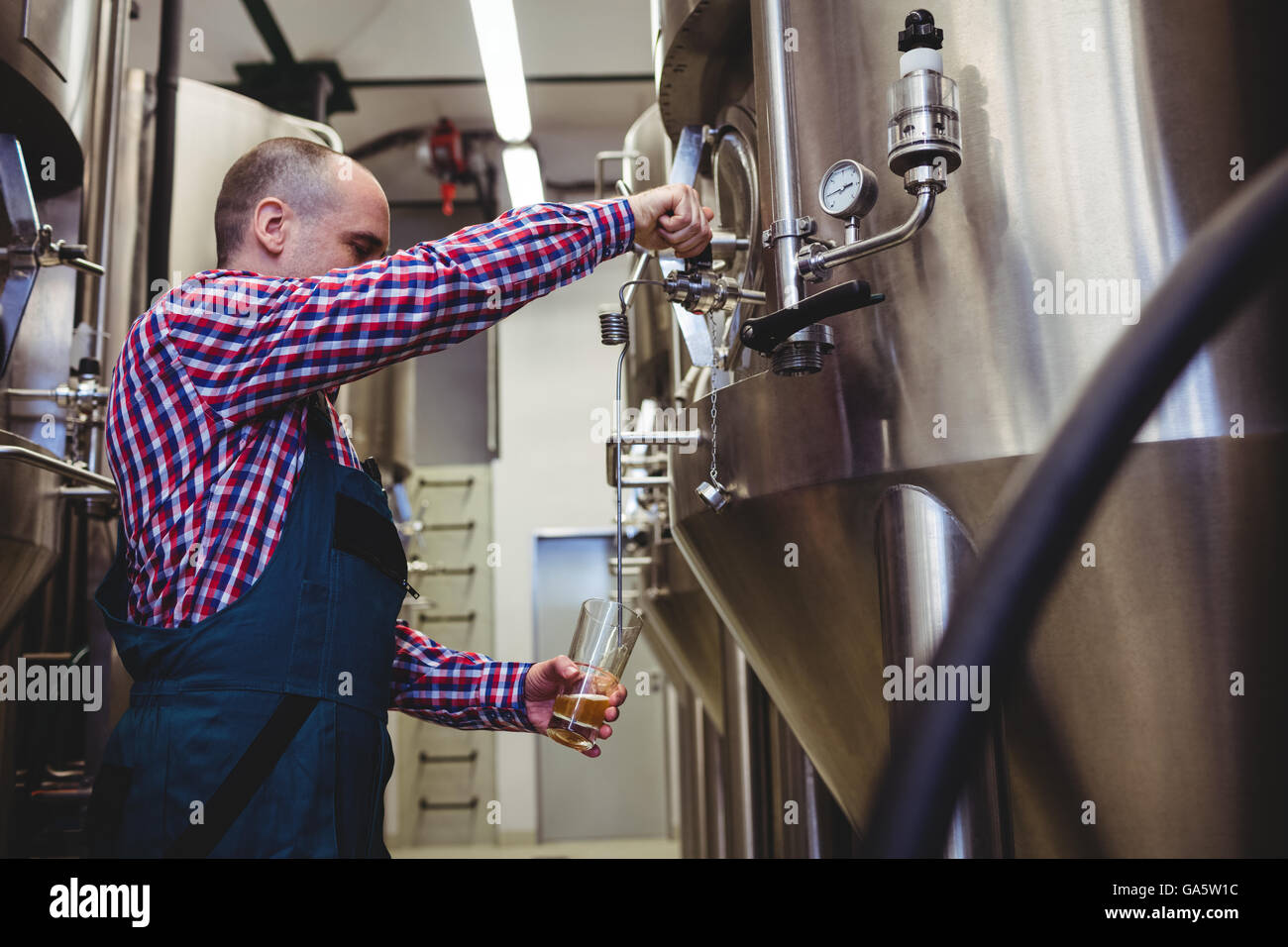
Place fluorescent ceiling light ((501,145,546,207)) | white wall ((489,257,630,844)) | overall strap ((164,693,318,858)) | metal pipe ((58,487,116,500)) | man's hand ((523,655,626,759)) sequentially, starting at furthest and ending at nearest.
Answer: white wall ((489,257,630,844))
fluorescent ceiling light ((501,145,546,207))
metal pipe ((58,487,116,500))
man's hand ((523,655,626,759))
overall strap ((164,693,318,858))

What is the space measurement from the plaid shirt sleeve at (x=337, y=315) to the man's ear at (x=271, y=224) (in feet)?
0.36

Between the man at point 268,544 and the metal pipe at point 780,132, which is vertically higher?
the metal pipe at point 780,132

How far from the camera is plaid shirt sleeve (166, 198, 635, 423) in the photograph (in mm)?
1102

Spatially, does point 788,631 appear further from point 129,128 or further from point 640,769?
point 640,769

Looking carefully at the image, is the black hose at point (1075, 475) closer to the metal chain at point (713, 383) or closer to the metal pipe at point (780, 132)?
the metal pipe at point (780, 132)

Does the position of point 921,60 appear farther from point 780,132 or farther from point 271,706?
point 271,706

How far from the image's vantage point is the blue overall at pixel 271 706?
105 cm

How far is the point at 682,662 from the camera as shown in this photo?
3.91 meters

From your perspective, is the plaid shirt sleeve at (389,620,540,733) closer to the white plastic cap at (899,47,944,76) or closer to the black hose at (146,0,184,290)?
the white plastic cap at (899,47,944,76)

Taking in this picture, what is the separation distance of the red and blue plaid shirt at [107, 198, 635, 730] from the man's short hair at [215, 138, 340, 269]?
136 mm

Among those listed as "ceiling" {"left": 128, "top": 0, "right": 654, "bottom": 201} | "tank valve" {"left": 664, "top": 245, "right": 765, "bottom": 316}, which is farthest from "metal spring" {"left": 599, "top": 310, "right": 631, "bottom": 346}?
"ceiling" {"left": 128, "top": 0, "right": 654, "bottom": 201}

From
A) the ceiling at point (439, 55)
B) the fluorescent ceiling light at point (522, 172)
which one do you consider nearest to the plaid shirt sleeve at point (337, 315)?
the ceiling at point (439, 55)

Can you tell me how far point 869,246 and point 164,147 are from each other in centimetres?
242

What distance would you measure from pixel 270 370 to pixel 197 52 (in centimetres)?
563
